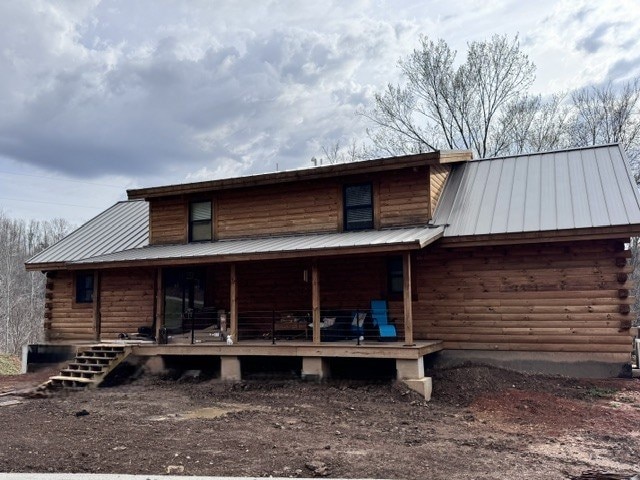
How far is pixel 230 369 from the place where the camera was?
13.3 m

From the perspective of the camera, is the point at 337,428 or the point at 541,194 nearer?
the point at 337,428

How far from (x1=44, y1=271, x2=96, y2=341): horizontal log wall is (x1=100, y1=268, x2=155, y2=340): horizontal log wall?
2.32 feet

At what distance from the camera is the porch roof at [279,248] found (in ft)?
38.8

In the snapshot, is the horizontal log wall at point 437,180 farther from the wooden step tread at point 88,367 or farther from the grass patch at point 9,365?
the grass patch at point 9,365

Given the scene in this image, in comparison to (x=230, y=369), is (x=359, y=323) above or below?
above

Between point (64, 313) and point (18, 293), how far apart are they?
31.2 m

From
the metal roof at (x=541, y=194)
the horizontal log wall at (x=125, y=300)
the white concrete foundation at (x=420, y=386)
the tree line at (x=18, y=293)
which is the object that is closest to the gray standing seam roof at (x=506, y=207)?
the metal roof at (x=541, y=194)

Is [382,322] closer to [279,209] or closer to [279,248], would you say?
[279,248]

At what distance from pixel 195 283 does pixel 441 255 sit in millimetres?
7131

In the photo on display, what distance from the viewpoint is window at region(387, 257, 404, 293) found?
1412 cm

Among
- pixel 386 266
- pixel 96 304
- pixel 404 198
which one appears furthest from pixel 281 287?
pixel 96 304

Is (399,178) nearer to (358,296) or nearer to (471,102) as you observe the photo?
(358,296)

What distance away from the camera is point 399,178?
47.3 feet

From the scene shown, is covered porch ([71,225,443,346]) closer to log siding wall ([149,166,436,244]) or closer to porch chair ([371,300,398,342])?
porch chair ([371,300,398,342])
